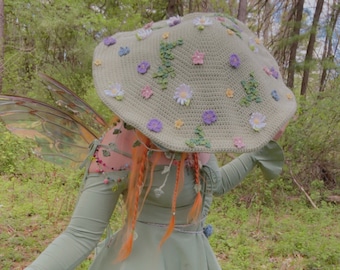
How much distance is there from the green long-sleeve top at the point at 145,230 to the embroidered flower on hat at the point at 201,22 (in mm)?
342

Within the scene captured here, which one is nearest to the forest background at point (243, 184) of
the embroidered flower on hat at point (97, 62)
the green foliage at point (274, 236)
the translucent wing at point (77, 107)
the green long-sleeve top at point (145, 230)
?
the green foliage at point (274, 236)

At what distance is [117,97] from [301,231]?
3843 mm

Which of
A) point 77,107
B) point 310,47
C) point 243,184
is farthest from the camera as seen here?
point 310,47

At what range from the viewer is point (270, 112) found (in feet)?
2.93

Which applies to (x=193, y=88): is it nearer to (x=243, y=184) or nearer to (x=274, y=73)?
(x=274, y=73)

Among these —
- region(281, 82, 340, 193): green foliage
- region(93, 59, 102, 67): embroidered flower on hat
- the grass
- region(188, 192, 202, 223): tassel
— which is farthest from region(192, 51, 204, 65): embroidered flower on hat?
region(281, 82, 340, 193): green foliage

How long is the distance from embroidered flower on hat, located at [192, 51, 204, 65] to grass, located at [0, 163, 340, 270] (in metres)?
2.60

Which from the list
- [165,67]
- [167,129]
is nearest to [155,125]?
[167,129]

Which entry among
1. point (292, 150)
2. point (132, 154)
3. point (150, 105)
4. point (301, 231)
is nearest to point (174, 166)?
point (132, 154)

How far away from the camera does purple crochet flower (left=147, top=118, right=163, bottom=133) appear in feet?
2.61

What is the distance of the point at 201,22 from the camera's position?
2.99ft

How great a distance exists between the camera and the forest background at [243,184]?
3.70 metres

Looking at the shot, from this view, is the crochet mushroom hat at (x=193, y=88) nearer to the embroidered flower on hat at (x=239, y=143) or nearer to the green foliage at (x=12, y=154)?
the embroidered flower on hat at (x=239, y=143)

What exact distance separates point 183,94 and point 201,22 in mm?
195
